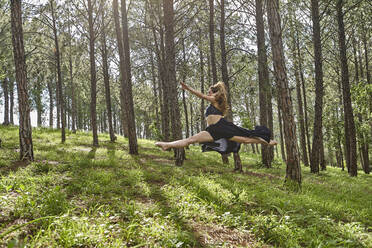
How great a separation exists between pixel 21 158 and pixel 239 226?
7797 mm

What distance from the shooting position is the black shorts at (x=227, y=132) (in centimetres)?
592

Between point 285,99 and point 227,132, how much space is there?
2.59 meters

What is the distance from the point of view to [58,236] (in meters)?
3.20

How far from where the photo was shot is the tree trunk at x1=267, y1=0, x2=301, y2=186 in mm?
7234

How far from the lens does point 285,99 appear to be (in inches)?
287

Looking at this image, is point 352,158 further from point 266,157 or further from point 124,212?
point 124,212

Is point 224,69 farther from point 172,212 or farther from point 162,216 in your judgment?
point 162,216

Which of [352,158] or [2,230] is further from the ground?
[2,230]

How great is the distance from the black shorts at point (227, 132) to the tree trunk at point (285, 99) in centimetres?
163

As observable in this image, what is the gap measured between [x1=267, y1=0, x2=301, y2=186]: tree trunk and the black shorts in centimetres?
163

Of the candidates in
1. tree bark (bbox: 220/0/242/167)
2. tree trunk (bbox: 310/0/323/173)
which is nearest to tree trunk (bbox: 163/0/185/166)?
tree bark (bbox: 220/0/242/167)

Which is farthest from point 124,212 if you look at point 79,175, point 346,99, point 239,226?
point 346,99

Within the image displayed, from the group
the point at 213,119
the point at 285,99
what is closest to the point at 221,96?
the point at 213,119

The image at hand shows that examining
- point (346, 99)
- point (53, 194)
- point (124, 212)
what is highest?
point (346, 99)
